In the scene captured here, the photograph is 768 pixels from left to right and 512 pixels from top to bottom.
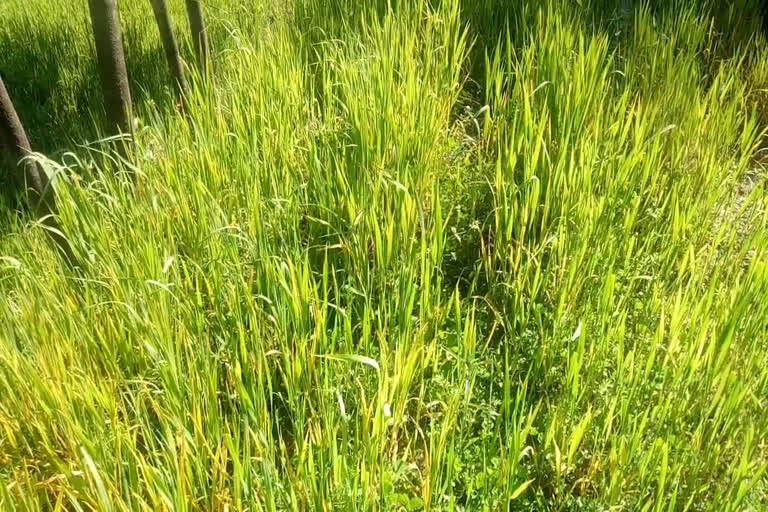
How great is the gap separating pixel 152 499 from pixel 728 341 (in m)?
Result: 1.11

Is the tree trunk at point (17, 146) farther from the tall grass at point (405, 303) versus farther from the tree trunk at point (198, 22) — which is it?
the tree trunk at point (198, 22)

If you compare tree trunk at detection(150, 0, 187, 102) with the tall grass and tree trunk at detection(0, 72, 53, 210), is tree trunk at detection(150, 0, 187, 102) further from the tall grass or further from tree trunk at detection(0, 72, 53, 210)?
tree trunk at detection(0, 72, 53, 210)

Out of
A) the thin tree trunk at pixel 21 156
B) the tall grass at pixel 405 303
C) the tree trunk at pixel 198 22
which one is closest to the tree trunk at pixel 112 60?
the tall grass at pixel 405 303

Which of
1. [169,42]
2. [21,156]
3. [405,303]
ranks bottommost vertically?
[405,303]

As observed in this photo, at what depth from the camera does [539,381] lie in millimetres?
1312

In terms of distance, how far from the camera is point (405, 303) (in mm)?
1275

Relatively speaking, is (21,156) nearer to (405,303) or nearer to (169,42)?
(169,42)

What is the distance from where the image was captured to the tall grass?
1058mm

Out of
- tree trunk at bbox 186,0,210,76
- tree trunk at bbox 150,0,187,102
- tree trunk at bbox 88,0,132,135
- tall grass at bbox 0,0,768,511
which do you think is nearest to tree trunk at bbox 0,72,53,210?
tall grass at bbox 0,0,768,511

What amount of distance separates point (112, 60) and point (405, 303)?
135 cm

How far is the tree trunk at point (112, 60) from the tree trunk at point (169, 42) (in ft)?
0.92

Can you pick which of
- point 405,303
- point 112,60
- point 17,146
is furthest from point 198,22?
point 405,303

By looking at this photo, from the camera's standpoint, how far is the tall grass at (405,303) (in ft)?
3.47

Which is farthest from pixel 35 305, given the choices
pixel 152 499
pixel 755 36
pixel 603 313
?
pixel 755 36
